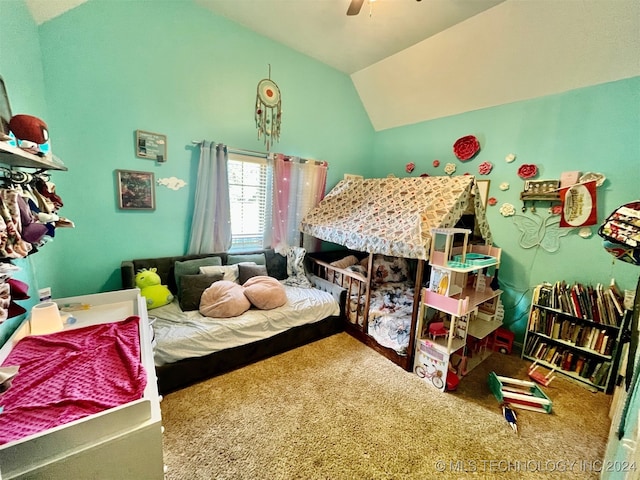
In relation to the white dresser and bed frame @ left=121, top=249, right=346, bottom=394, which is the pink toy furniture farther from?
the white dresser

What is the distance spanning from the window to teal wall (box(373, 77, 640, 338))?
2387 millimetres

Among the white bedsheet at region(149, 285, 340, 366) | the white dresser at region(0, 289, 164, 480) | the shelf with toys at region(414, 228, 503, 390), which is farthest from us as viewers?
the shelf with toys at region(414, 228, 503, 390)

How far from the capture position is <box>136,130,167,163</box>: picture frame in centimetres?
234

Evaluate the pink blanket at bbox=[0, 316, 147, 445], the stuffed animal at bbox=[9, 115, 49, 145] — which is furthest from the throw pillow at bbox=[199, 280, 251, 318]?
the stuffed animal at bbox=[9, 115, 49, 145]

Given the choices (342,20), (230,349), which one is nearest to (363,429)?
(230,349)

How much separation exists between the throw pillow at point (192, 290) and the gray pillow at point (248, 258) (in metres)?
0.49

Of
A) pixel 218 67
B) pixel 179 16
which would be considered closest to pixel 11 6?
pixel 179 16

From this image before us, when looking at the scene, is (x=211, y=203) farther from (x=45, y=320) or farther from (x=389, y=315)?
(x=389, y=315)

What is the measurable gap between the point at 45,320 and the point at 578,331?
395cm

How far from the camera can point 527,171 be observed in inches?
105

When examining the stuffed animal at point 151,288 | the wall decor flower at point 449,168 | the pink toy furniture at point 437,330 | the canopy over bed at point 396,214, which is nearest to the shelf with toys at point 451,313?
the pink toy furniture at point 437,330

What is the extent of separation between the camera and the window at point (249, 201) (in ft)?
9.76

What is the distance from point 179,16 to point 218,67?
48 cm

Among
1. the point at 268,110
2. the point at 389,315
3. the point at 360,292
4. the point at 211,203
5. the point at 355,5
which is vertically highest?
the point at 355,5
